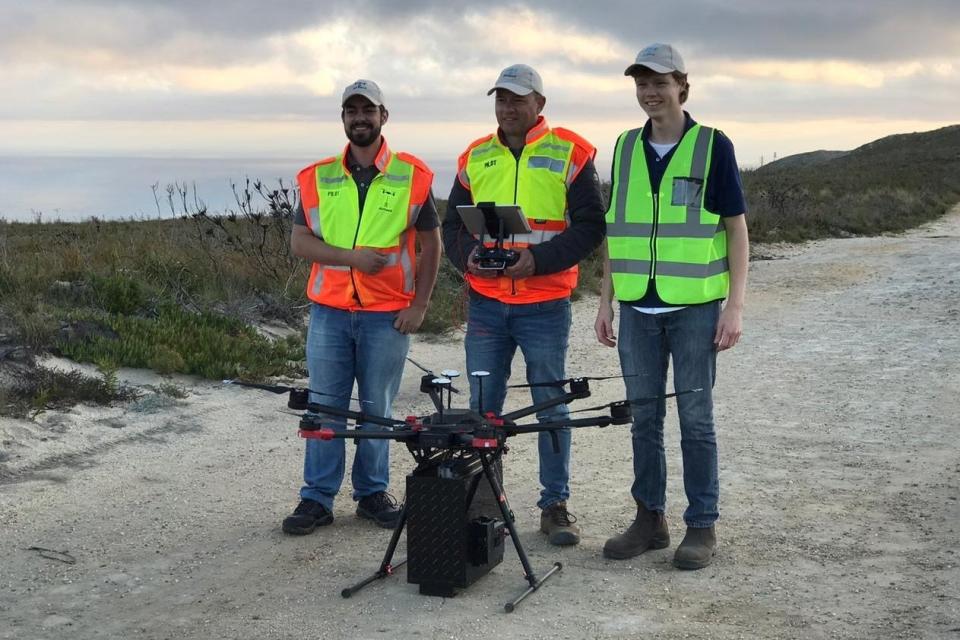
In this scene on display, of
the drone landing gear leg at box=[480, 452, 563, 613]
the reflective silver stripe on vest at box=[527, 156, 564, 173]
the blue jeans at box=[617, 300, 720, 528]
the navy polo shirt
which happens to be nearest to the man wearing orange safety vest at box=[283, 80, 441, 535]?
the reflective silver stripe on vest at box=[527, 156, 564, 173]

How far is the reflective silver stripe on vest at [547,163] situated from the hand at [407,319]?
1.04 metres

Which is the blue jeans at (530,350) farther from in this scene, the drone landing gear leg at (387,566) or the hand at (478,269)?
the drone landing gear leg at (387,566)

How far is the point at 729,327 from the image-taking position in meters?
5.00

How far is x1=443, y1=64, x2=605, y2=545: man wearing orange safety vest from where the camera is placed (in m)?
5.27

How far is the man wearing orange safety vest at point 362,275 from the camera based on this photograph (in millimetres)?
5711

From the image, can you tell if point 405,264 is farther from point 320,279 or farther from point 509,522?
point 509,522

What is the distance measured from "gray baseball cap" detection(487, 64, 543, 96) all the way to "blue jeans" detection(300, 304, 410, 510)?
1.36 meters

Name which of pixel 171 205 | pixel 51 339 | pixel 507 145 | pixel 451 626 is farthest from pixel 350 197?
pixel 171 205

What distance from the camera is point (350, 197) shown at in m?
5.75

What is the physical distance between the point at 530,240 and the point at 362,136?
3.42ft

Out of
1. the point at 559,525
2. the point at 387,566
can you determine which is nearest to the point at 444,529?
the point at 387,566

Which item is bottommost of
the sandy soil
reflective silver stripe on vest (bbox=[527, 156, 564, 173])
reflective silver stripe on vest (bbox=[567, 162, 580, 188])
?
the sandy soil

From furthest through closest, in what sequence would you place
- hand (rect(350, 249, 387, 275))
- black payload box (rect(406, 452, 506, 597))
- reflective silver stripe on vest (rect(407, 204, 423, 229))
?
reflective silver stripe on vest (rect(407, 204, 423, 229)), hand (rect(350, 249, 387, 275)), black payload box (rect(406, 452, 506, 597))

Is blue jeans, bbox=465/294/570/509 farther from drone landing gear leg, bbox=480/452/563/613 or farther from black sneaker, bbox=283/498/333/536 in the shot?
black sneaker, bbox=283/498/333/536
